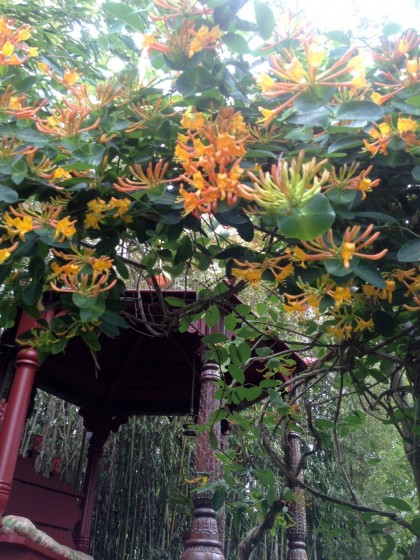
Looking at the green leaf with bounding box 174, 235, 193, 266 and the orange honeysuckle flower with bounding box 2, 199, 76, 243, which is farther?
the green leaf with bounding box 174, 235, 193, 266

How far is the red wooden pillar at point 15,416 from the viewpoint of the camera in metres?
2.56

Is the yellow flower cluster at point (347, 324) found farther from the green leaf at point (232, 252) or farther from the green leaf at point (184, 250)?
the green leaf at point (184, 250)

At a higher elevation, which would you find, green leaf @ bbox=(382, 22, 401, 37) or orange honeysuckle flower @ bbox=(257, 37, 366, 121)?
Result: green leaf @ bbox=(382, 22, 401, 37)

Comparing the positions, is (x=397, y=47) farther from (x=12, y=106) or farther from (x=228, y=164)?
(x=12, y=106)

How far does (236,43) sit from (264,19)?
0.23 feet

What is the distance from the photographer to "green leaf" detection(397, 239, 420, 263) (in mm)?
1055

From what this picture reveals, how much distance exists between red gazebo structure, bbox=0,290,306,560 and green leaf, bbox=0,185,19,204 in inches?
30.0

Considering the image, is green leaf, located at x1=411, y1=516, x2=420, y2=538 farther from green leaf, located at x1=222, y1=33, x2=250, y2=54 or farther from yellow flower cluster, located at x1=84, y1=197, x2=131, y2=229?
green leaf, located at x1=222, y1=33, x2=250, y2=54

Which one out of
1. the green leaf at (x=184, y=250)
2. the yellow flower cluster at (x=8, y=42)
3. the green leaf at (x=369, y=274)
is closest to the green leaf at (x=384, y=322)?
the green leaf at (x=369, y=274)

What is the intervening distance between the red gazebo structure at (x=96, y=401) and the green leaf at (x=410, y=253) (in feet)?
3.01

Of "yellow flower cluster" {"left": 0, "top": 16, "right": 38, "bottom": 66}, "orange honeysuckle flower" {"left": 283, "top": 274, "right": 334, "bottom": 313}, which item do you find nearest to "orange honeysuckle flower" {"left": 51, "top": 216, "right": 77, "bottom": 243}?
"yellow flower cluster" {"left": 0, "top": 16, "right": 38, "bottom": 66}

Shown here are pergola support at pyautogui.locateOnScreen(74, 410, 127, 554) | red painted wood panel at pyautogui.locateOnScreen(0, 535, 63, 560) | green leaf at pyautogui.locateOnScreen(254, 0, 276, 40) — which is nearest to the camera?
green leaf at pyautogui.locateOnScreen(254, 0, 276, 40)

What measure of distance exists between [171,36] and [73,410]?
4472mm

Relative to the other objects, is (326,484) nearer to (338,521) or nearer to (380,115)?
(338,521)
